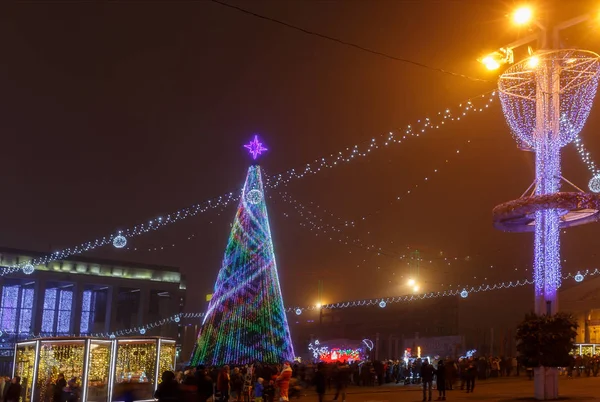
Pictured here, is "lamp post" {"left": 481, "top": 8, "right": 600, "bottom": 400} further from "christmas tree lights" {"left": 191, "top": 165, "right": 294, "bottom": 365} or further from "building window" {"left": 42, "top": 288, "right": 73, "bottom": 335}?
"building window" {"left": 42, "top": 288, "right": 73, "bottom": 335}

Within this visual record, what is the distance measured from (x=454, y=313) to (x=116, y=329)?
38.5 metres

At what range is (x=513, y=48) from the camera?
21250 millimetres

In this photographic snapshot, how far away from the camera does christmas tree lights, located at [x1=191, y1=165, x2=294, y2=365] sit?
93.8ft

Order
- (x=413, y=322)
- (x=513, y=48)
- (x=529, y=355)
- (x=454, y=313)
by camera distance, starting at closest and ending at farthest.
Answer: (x=529, y=355) → (x=513, y=48) → (x=454, y=313) → (x=413, y=322)

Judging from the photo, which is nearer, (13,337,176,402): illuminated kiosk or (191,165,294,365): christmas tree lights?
(13,337,176,402): illuminated kiosk

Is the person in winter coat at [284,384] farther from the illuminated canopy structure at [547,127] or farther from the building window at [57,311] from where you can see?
the building window at [57,311]

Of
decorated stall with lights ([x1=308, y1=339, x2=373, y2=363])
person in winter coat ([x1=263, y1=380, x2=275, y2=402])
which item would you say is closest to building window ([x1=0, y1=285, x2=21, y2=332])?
decorated stall with lights ([x1=308, y1=339, x2=373, y2=363])

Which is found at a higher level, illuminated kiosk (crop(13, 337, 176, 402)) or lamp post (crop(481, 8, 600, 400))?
lamp post (crop(481, 8, 600, 400))

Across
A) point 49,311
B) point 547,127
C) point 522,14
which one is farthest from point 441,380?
point 49,311

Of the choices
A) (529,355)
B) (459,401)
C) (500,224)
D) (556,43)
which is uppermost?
(556,43)

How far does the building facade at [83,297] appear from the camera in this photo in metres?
72.0

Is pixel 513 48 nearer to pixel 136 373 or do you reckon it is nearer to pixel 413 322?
pixel 136 373

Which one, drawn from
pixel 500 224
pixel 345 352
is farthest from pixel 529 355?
pixel 345 352

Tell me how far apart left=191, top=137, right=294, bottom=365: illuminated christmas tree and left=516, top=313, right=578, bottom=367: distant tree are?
1173 cm
